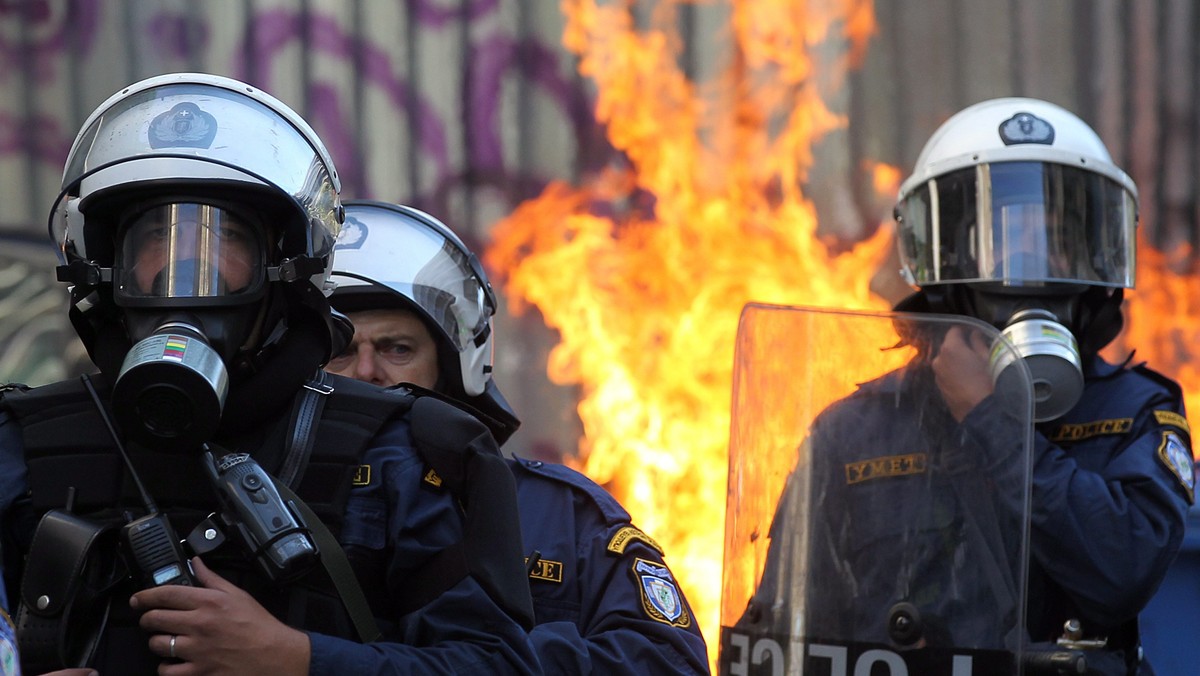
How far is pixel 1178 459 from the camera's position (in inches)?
124

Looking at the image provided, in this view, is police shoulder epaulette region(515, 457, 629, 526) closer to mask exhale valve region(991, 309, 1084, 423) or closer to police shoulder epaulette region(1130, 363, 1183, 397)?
mask exhale valve region(991, 309, 1084, 423)

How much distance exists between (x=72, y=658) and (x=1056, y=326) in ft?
6.89

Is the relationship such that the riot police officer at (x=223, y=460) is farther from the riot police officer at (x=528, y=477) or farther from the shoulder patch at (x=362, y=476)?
the riot police officer at (x=528, y=477)

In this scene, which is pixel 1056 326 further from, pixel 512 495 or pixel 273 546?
pixel 273 546

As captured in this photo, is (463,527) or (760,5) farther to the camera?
(760,5)

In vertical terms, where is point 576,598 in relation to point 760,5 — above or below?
below

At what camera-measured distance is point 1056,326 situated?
10.7 feet

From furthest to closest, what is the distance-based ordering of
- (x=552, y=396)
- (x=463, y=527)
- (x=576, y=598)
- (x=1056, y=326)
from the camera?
(x=552, y=396) → (x=1056, y=326) → (x=576, y=598) → (x=463, y=527)

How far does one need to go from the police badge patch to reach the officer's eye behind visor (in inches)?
35.0

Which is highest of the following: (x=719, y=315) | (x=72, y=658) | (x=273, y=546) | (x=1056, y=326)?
(x=719, y=315)

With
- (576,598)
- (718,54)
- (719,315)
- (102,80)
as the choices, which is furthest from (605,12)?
(576,598)

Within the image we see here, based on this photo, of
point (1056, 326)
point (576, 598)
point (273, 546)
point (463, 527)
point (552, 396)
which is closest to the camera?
point (273, 546)

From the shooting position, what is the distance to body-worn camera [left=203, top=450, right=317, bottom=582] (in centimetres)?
195

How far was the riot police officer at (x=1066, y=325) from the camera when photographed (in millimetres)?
2967
